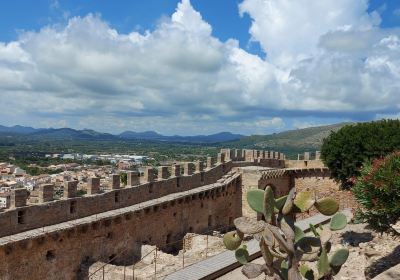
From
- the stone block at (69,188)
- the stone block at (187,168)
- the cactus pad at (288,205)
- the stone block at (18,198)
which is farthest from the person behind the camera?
the stone block at (187,168)

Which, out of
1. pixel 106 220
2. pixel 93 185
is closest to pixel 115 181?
pixel 93 185

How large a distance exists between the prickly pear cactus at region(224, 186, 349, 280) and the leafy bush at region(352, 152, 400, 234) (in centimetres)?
479

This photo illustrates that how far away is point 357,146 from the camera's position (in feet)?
76.8

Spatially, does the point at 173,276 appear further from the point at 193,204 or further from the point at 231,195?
the point at 231,195

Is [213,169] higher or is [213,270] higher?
[213,169]

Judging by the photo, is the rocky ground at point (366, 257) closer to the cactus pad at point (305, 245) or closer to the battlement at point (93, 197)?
the battlement at point (93, 197)

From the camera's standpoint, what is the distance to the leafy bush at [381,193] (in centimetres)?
1386

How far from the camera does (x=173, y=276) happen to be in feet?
49.4

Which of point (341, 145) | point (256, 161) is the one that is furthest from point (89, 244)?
point (256, 161)

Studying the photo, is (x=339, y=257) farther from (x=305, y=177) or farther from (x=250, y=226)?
(x=305, y=177)

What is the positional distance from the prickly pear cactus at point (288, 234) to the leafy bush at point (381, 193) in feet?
15.7

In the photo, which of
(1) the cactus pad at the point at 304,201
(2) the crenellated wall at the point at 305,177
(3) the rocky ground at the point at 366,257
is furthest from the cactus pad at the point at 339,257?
(2) the crenellated wall at the point at 305,177

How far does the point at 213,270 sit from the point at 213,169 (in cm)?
1143

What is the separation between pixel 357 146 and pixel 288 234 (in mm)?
15367
